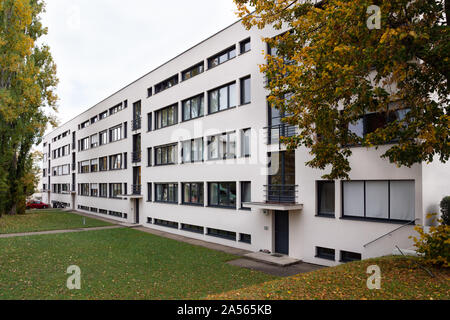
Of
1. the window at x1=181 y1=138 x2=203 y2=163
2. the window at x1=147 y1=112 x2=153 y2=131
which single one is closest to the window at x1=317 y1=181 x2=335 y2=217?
the window at x1=181 y1=138 x2=203 y2=163

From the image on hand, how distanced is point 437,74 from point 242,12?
528cm

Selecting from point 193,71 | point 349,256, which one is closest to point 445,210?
point 349,256

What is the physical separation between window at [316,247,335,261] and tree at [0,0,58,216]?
23780mm

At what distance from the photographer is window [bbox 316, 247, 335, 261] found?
13.1 metres

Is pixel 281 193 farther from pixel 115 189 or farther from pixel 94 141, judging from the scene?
pixel 94 141

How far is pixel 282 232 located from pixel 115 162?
23840 millimetres

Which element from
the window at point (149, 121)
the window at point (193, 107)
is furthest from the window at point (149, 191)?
the window at point (193, 107)

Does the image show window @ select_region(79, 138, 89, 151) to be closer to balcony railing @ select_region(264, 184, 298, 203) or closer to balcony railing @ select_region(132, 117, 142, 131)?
balcony railing @ select_region(132, 117, 142, 131)

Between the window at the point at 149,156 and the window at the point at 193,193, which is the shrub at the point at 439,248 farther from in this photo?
the window at the point at 149,156

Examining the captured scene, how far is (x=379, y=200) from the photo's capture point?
11.8 meters

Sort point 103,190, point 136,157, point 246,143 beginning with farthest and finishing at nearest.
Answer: point 103,190 < point 136,157 < point 246,143
